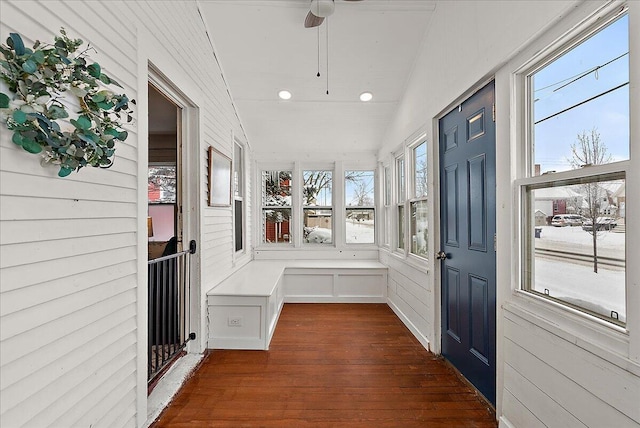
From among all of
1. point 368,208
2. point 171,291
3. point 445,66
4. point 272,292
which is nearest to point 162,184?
point 171,291

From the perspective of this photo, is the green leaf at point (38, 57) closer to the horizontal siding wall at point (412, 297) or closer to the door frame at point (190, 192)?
the door frame at point (190, 192)

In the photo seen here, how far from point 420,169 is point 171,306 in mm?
2797

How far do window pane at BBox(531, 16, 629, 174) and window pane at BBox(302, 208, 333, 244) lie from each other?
3.62m

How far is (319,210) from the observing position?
5160 millimetres

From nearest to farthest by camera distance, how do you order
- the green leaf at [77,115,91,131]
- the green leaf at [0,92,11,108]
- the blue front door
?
the green leaf at [0,92,11,108]
the green leaf at [77,115,91,131]
the blue front door

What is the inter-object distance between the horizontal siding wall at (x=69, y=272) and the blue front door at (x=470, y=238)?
2255mm

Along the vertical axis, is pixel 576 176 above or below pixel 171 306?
above

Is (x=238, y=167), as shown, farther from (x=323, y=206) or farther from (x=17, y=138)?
(x=17, y=138)

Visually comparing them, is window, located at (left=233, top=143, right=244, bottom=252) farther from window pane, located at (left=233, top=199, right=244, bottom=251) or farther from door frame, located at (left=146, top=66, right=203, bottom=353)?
door frame, located at (left=146, top=66, right=203, bottom=353)

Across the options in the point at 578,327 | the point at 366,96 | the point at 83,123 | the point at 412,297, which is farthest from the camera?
the point at 366,96

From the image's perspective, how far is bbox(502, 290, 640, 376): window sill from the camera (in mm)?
1196

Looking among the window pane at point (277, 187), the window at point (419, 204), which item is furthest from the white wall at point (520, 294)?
the window pane at point (277, 187)

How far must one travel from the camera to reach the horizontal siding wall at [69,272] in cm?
110

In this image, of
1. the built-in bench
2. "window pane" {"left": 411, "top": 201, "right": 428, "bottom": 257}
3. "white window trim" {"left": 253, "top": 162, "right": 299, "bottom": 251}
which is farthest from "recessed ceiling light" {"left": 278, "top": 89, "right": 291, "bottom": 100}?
the built-in bench
